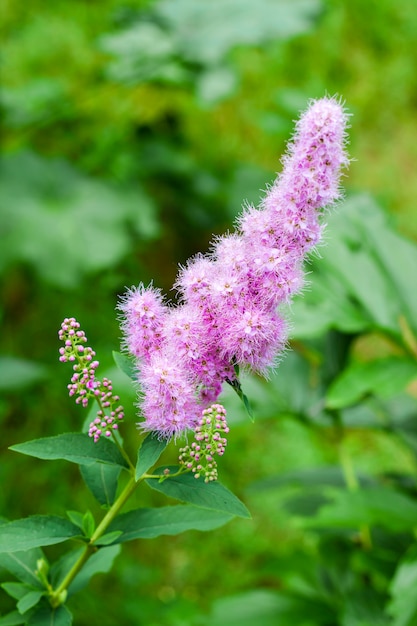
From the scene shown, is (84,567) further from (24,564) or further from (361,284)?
(361,284)

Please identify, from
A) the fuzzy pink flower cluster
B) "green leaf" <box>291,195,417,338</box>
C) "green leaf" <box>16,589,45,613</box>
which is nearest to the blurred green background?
"green leaf" <box>291,195,417,338</box>

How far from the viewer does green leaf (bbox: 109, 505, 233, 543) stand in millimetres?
966

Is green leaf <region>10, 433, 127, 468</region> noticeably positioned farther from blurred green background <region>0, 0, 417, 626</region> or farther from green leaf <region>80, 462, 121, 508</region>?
blurred green background <region>0, 0, 417, 626</region>

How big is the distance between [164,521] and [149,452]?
0.17 meters

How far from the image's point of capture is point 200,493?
89cm

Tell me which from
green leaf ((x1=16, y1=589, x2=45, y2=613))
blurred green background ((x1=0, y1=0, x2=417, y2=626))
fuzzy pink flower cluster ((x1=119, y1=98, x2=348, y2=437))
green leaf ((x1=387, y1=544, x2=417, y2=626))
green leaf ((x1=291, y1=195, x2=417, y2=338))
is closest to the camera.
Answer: fuzzy pink flower cluster ((x1=119, y1=98, x2=348, y2=437))

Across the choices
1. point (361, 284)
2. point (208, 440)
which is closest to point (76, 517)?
point (208, 440)

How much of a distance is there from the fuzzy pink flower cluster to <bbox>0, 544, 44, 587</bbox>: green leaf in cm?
35

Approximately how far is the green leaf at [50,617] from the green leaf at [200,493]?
0.69 feet

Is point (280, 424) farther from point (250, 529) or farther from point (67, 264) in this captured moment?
point (67, 264)

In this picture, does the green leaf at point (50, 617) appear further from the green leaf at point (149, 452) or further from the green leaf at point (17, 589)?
the green leaf at point (149, 452)

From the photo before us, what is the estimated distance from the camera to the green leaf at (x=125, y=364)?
91cm

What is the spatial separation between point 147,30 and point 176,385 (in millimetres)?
2640

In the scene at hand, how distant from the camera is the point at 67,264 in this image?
278 centimetres
